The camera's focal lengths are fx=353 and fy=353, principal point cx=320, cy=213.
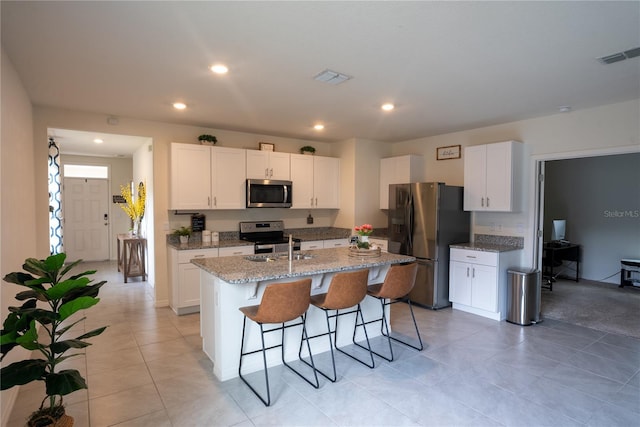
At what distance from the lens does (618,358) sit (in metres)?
3.32

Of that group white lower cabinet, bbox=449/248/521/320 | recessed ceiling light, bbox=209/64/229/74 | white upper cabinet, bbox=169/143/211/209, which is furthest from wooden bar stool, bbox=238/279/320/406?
→ white lower cabinet, bbox=449/248/521/320

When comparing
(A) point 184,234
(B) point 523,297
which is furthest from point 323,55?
(B) point 523,297

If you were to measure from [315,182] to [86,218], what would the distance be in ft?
Answer: 19.7

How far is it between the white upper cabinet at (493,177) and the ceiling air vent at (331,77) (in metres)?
2.57

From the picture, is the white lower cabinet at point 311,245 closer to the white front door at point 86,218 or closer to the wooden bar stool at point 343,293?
the wooden bar stool at point 343,293

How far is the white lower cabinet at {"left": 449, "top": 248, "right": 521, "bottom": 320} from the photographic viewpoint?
14.4 ft

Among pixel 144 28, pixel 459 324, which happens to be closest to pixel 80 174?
pixel 144 28

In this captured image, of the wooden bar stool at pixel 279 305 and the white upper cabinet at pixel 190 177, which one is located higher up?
the white upper cabinet at pixel 190 177

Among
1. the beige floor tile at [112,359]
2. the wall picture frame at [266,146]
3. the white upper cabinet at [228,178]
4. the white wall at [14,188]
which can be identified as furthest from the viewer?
the wall picture frame at [266,146]

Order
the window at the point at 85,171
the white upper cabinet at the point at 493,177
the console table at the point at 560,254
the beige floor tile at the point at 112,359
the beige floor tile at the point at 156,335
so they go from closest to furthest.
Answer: the beige floor tile at the point at 112,359 < the beige floor tile at the point at 156,335 < the white upper cabinet at the point at 493,177 < the console table at the point at 560,254 < the window at the point at 85,171

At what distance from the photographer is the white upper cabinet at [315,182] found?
18.8 feet

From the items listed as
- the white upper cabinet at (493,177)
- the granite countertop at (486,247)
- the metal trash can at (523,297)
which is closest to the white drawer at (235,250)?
the granite countertop at (486,247)

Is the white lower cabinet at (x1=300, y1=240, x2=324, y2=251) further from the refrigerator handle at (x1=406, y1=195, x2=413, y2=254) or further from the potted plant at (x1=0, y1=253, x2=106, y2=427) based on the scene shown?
the potted plant at (x1=0, y1=253, x2=106, y2=427)

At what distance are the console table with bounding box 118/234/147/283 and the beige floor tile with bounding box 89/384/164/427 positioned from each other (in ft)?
13.6
